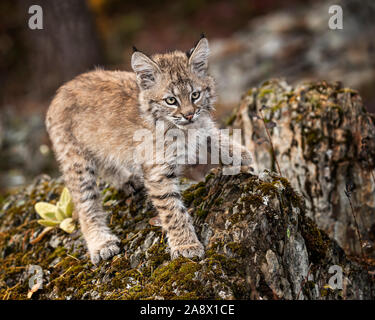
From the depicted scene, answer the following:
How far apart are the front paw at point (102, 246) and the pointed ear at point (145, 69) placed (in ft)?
6.16

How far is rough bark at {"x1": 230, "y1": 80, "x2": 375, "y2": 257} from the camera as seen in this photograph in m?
5.52

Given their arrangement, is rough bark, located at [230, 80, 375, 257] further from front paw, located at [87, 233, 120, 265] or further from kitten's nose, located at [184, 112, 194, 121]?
front paw, located at [87, 233, 120, 265]

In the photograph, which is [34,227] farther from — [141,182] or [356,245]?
[356,245]

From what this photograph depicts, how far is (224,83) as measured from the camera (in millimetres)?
12828

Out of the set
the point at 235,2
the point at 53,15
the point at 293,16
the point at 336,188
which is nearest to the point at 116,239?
the point at 336,188

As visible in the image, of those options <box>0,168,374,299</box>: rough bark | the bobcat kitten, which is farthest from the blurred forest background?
<box>0,168,374,299</box>: rough bark

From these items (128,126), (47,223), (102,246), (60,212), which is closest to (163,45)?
(128,126)

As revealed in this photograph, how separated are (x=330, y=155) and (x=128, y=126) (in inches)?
108

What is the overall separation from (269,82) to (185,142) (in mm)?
2392

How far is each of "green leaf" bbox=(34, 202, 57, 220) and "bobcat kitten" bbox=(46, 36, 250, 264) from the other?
440mm

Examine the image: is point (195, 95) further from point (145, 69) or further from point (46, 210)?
point (46, 210)

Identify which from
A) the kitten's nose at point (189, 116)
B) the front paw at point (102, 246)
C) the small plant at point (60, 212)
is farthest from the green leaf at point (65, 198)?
the kitten's nose at point (189, 116)

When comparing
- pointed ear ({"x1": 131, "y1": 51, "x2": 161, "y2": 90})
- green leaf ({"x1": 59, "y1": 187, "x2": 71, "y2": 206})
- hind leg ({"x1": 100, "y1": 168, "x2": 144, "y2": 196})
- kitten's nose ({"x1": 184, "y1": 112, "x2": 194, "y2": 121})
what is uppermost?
pointed ear ({"x1": 131, "y1": 51, "x2": 161, "y2": 90})

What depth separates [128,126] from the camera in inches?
212
